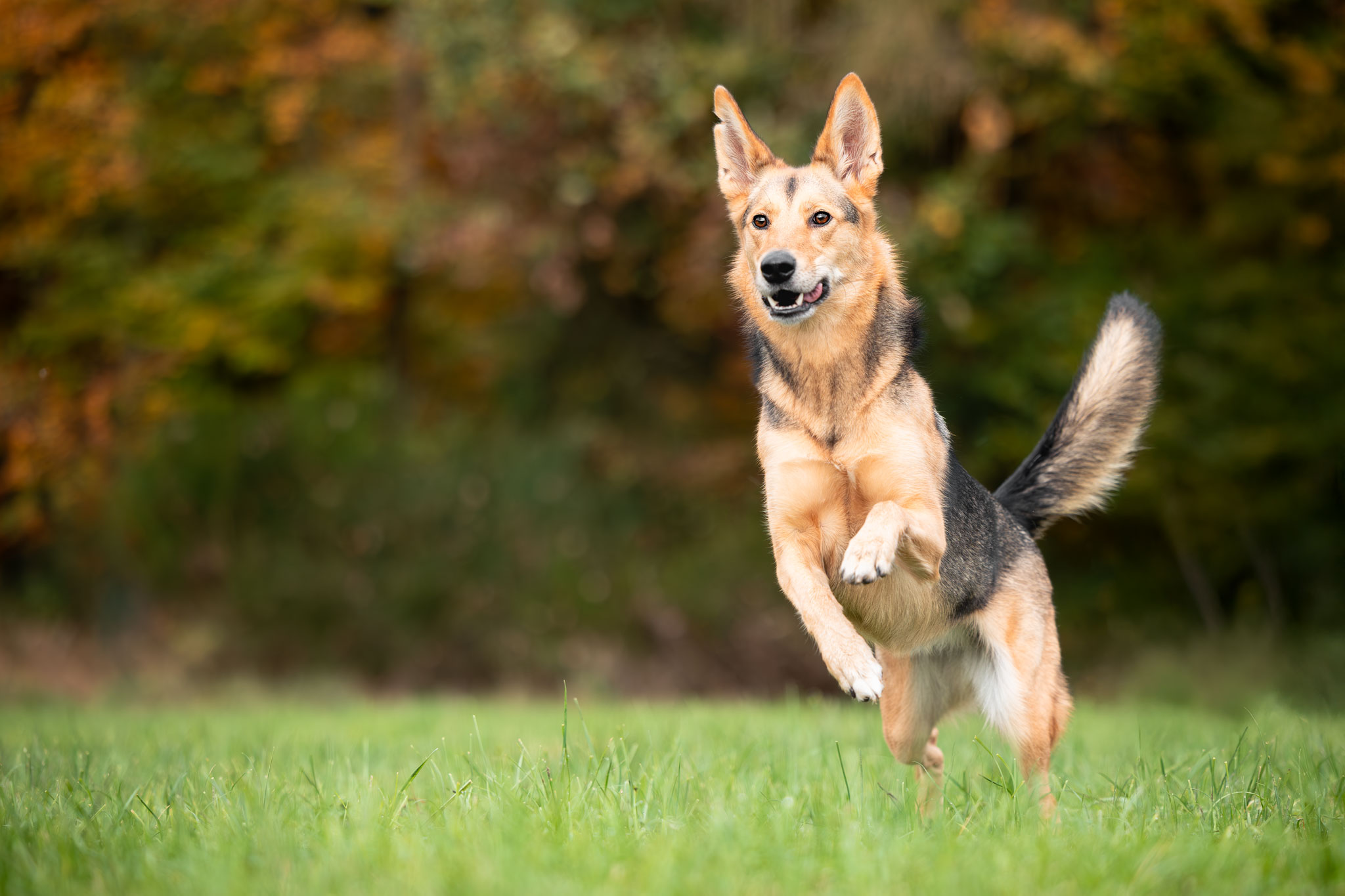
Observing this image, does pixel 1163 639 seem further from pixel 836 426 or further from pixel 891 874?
pixel 891 874

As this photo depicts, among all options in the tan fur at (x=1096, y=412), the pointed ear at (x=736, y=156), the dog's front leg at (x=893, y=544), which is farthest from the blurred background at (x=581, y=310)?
the dog's front leg at (x=893, y=544)

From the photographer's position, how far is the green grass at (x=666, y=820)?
2826mm

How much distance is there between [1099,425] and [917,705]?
159cm

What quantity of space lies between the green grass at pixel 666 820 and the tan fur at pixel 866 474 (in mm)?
332

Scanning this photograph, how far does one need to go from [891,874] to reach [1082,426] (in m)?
2.93

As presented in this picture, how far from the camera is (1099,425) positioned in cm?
509

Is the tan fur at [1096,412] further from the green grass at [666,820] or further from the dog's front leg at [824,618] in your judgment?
the dog's front leg at [824,618]

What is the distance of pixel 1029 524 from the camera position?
524 cm

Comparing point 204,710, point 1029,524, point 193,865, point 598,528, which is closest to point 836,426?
point 1029,524

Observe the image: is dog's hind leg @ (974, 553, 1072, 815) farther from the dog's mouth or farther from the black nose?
the black nose

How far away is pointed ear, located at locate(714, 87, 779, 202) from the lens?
4914mm

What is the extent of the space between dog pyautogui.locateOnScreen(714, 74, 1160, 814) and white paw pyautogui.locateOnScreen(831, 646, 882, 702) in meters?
0.17

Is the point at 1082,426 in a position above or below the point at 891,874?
above

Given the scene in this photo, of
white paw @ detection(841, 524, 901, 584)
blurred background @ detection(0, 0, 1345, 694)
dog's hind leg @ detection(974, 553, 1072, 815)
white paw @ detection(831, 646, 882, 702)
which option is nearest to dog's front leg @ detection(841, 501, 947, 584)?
white paw @ detection(841, 524, 901, 584)
